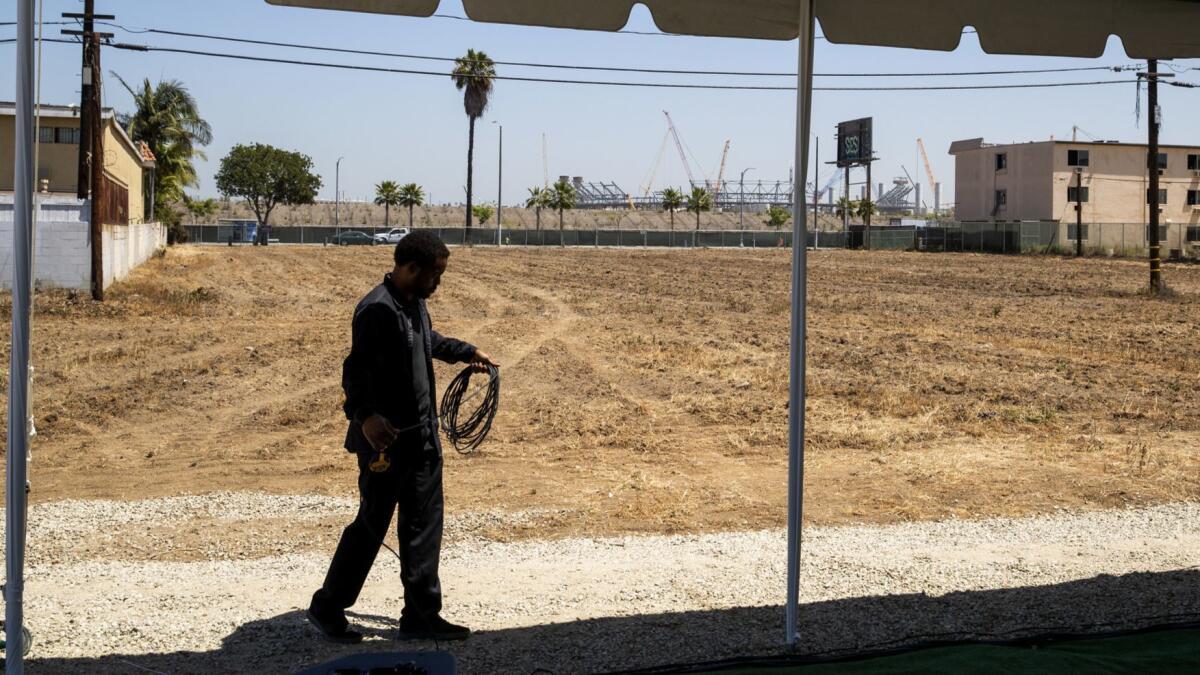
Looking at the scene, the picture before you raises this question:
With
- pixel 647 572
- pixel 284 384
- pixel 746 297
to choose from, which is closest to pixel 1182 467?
pixel 647 572

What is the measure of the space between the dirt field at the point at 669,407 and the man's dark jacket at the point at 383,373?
111 inches

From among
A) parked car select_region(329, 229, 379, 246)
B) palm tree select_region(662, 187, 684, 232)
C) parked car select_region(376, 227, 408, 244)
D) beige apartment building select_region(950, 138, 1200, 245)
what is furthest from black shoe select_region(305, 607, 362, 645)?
palm tree select_region(662, 187, 684, 232)

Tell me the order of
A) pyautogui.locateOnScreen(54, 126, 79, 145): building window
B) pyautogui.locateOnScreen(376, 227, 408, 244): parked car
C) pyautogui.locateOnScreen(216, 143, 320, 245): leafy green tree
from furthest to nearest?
pyautogui.locateOnScreen(216, 143, 320, 245): leafy green tree
pyautogui.locateOnScreen(376, 227, 408, 244): parked car
pyautogui.locateOnScreen(54, 126, 79, 145): building window

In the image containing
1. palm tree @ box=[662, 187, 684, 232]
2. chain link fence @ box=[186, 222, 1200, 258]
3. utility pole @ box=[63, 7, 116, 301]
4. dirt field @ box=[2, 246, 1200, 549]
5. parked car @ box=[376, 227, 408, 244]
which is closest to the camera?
dirt field @ box=[2, 246, 1200, 549]

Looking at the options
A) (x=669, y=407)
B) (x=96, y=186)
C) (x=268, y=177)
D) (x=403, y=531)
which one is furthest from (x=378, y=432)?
(x=268, y=177)

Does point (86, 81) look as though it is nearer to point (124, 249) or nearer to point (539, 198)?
point (124, 249)

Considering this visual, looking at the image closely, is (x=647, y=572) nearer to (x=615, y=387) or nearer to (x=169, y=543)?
(x=169, y=543)

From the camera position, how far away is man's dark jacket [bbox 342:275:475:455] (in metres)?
4.66

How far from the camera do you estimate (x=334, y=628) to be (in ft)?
16.1

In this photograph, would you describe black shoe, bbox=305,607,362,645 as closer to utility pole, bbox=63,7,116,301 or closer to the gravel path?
the gravel path

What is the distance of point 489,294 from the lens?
95.2ft

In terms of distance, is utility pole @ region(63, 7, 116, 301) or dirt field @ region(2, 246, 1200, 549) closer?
dirt field @ region(2, 246, 1200, 549)

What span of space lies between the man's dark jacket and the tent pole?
1211 millimetres

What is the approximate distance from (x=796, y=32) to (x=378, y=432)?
2.41 m
